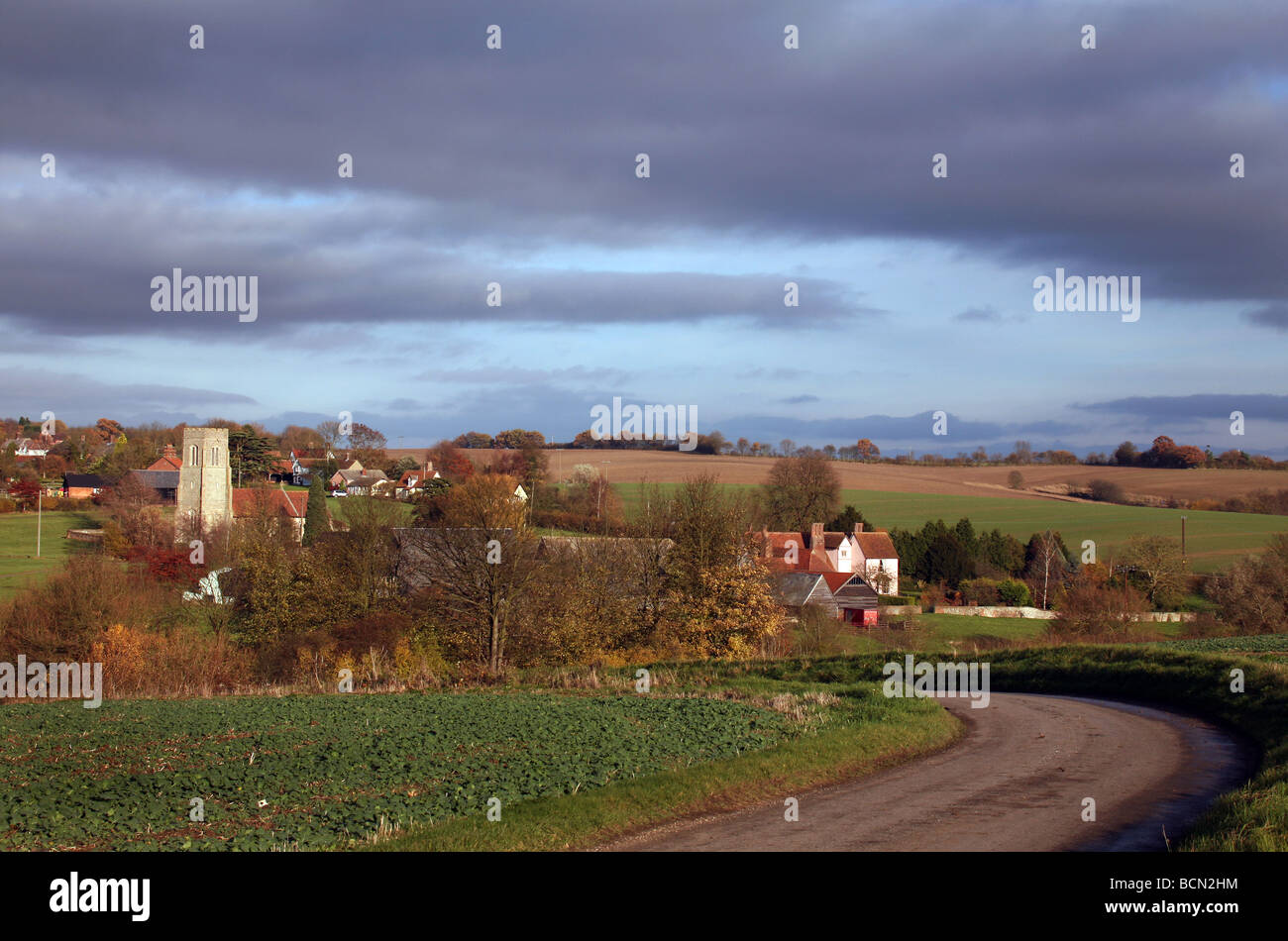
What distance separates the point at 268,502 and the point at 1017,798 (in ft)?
248

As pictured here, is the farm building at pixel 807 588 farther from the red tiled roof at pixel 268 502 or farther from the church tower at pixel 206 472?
the church tower at pixel 206 472

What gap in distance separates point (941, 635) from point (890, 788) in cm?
5104

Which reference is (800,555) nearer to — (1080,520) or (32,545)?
(1080,520)

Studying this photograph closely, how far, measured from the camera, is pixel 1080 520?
318 feet

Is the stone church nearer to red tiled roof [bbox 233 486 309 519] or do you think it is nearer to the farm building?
red tiled roof [bbox 233 486 309 519]

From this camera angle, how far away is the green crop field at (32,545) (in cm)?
6625

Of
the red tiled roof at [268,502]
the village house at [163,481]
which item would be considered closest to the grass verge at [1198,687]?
the red tiled roof at [268,502]

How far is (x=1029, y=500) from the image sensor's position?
11375 centimetres

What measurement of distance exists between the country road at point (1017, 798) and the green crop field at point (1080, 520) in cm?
5603

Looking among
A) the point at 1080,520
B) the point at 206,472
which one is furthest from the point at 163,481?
the point at 1080,520

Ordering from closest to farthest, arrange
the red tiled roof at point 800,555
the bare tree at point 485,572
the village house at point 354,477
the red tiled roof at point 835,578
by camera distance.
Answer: the bare tree at point 485,572, the red tiled roof at point 835,578, the red tiled roof at point 800,555, the village house at point 354,477

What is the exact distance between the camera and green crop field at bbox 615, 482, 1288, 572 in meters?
82.6

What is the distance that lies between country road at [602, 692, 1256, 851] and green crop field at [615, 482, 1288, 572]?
184 ft
